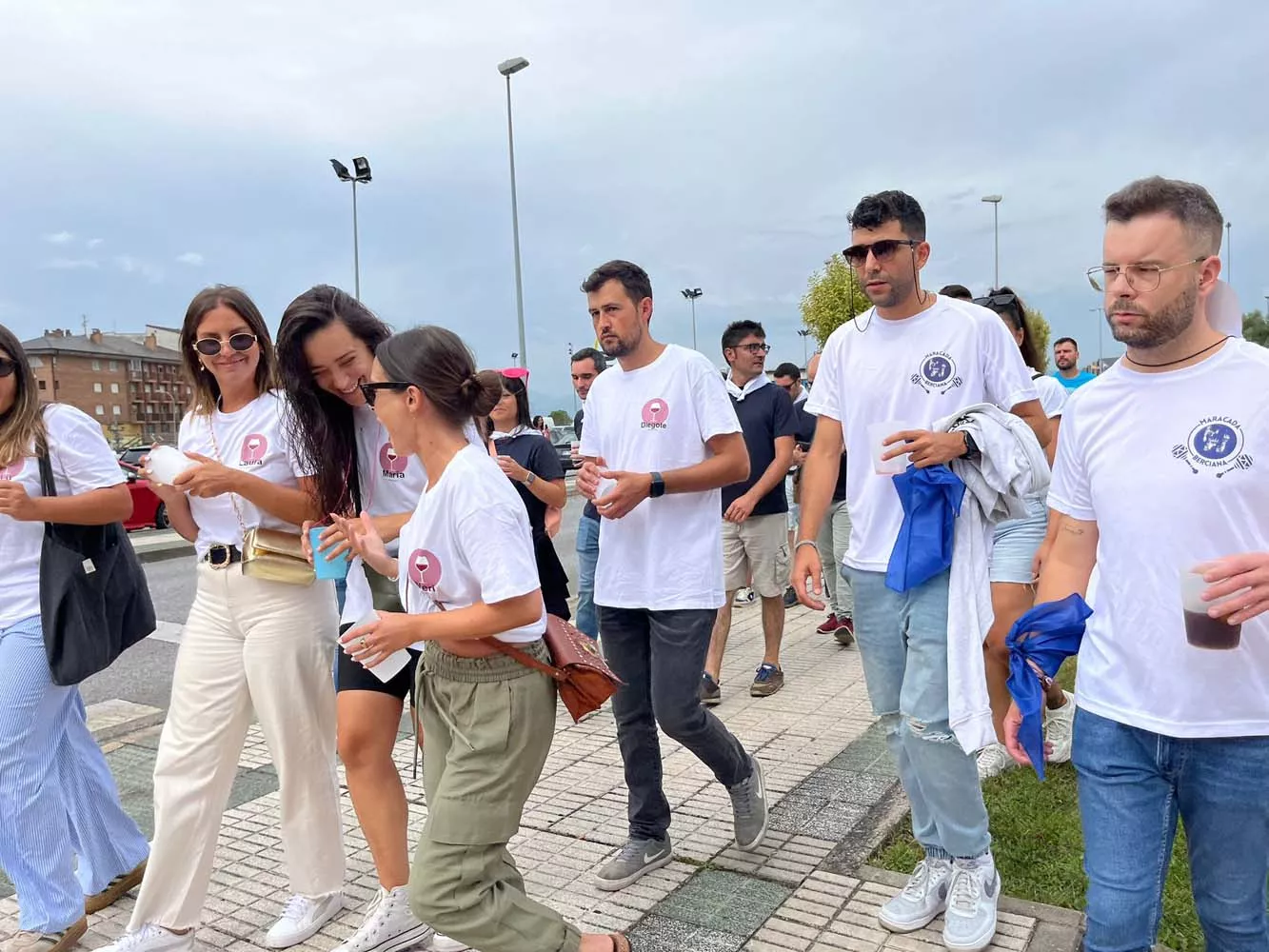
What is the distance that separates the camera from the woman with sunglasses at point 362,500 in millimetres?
3086

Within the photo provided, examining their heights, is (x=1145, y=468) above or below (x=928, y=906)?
above

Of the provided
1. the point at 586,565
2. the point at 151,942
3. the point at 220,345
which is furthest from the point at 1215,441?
the point at 586,565

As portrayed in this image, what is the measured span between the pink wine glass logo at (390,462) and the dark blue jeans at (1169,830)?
2.12 m

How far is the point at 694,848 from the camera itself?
12.6ft

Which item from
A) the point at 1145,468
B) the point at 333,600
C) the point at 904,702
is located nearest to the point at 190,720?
the point at 333,600

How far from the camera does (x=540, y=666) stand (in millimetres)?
2594

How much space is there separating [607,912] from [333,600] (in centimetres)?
Answer: 137

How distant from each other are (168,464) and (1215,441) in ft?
8.96

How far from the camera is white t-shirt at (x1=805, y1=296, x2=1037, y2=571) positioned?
315 cm

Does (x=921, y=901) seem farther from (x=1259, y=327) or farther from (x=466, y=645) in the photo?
(x=1259, y=327)

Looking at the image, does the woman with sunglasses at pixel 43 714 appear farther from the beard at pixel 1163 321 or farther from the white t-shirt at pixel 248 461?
the beard at pixel 1163 321

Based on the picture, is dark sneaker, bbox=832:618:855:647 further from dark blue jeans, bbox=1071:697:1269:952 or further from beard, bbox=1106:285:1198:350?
beard, bbox=1106:285:1198:350

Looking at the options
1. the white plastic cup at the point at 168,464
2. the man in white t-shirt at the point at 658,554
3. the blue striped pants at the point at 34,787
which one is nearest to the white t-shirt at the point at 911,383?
the man in white t-shirt at the point at 658,554

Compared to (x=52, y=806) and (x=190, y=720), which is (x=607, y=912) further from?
(x=52, y=806)
